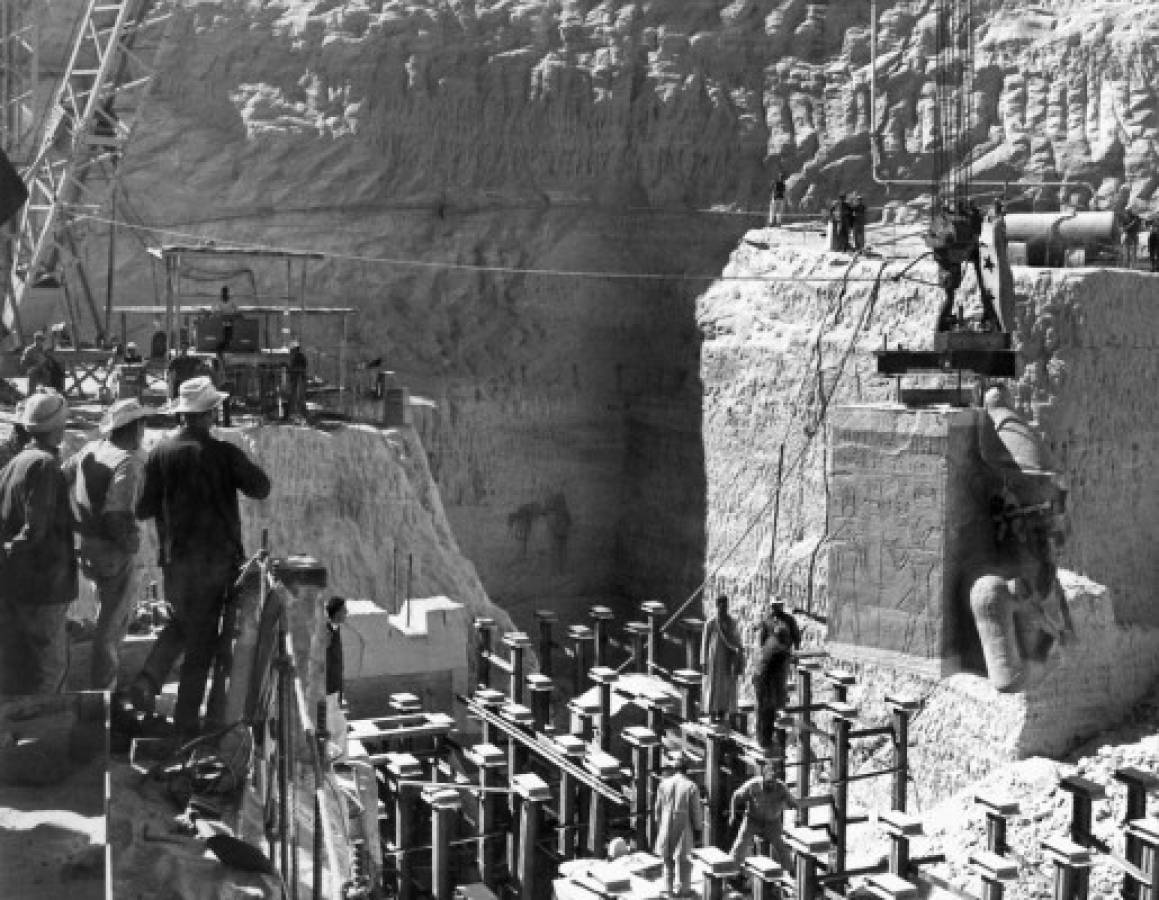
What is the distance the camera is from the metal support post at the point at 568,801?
11.8m

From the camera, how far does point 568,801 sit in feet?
39.0

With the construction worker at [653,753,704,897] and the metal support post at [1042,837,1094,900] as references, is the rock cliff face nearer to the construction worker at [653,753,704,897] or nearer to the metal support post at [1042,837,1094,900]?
the construction worker at [653,753,704,897]

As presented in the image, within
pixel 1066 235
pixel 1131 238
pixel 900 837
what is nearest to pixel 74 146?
pixel 1066 235

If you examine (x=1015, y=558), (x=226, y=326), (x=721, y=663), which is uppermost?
(x=226, y=326)

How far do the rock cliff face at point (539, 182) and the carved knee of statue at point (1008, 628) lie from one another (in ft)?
50.7

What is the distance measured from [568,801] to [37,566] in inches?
252

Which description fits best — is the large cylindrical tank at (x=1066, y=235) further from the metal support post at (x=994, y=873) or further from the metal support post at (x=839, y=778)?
the metal support post at (x=994, y=873)

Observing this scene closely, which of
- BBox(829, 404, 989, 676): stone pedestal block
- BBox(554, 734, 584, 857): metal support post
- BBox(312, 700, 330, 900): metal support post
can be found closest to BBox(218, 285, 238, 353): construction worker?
BBox(554, 734, 584, 857): metal support post

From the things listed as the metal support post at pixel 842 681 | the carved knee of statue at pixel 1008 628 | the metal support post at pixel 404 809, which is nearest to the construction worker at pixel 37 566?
the carved knee of statue at pixel 1008 628

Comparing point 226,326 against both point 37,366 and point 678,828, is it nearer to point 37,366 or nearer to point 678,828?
point 37,366

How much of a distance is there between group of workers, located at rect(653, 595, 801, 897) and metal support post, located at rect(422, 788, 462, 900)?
4.15 feet

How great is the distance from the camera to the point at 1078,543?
18312mm

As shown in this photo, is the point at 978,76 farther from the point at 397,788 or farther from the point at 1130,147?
the point at 397,788

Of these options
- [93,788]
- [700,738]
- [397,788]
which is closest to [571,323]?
[700,738]
